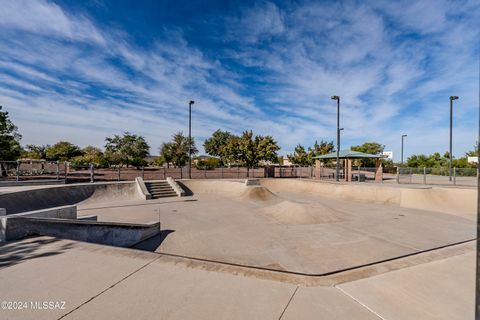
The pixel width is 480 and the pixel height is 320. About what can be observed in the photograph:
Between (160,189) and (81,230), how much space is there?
37.0ft

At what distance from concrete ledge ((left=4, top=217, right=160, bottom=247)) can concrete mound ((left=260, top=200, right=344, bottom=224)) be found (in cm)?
533

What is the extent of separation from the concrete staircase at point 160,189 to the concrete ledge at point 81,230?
887cm

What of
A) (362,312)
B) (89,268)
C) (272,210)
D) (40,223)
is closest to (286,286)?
(362,312)

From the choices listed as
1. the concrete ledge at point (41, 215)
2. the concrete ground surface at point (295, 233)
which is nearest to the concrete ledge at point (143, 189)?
the concrete ground surface at point (295, 233)

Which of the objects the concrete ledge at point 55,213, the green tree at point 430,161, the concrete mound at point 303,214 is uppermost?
the green tree at point 430,161

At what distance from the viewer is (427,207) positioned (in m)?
12.9

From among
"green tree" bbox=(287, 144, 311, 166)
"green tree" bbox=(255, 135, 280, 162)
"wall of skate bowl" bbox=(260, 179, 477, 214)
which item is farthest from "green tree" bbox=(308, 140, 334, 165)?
"wall of skate bowl" bbox=(260, 179, 477, 214)

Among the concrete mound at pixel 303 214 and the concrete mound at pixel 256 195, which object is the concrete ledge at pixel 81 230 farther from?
the concrete mound at pixel 256 195

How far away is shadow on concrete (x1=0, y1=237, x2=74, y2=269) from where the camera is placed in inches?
157

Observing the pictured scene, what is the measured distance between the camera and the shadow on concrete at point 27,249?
3984 millimetres

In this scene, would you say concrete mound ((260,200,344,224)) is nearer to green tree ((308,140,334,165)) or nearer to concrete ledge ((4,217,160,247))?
concrete ledge ((4,217,160,247))

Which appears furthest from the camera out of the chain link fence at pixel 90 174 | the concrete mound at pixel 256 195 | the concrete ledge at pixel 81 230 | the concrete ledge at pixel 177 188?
the chain link fence at pixel 90 174

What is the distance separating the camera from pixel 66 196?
13359mm

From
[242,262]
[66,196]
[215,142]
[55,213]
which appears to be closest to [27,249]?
[55,213]
